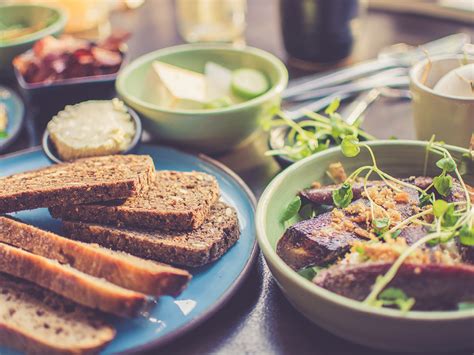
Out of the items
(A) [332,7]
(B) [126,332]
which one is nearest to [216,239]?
(B) [126,332]

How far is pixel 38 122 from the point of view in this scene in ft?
7.57

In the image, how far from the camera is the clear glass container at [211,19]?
9.70ft

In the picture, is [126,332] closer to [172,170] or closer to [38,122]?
[172,170]

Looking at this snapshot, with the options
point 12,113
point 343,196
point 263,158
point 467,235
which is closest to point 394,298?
point 467,235

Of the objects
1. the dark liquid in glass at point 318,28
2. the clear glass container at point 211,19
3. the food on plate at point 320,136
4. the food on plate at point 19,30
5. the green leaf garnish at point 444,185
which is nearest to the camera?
the green leaf garnish at point 444,185

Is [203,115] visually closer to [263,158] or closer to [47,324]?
[263,158]

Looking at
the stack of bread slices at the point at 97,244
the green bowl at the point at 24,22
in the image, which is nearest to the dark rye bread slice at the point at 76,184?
the stack of bread slices at the point at 97,244

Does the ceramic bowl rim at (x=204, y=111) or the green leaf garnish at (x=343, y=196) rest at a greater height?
the ceramic bowl rim at (x=204, y=111)

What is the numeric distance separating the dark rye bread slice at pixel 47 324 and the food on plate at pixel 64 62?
112 centimetres

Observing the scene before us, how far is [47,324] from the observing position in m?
1.26

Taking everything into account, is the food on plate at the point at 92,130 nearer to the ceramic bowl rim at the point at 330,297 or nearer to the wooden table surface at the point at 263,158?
the wooden table surface at the point at 263,158

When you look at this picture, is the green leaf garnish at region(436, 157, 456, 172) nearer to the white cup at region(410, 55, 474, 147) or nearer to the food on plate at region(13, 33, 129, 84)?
the white cup at region(410, 55, 474, 147)

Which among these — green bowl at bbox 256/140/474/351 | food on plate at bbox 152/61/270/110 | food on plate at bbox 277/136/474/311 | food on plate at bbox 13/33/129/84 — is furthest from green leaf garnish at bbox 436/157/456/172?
food on plate at bbox 13/33/129/84

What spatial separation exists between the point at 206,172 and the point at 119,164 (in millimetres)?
287
